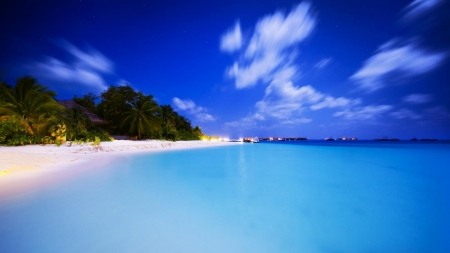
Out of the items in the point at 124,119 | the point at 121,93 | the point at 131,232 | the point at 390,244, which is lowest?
the point at 390,244

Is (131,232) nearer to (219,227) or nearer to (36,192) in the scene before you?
(219,227)

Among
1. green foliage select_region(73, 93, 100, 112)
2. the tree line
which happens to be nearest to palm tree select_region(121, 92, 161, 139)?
the tree line

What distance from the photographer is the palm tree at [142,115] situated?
20.5 meters

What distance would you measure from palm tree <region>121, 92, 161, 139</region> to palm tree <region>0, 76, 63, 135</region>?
8531 millimetres

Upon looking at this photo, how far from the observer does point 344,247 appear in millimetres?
2436

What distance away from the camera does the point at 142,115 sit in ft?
68.6

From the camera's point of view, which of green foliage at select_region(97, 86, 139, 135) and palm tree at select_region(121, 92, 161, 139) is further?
green foliage at select_region(97, 86, 139, 135)

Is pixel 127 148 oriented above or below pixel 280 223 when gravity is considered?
above

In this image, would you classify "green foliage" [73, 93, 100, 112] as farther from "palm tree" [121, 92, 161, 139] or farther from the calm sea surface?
the calm sea surface

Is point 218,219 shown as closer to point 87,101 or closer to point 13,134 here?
point 13,134

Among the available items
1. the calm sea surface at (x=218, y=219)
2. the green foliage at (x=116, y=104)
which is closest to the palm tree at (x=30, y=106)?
the calm sea surface at (x=218, y=219)

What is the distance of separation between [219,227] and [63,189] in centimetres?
393

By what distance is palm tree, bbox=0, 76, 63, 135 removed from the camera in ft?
34.2

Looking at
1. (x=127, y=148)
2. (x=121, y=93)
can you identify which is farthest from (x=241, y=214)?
(x=121, y=93)
